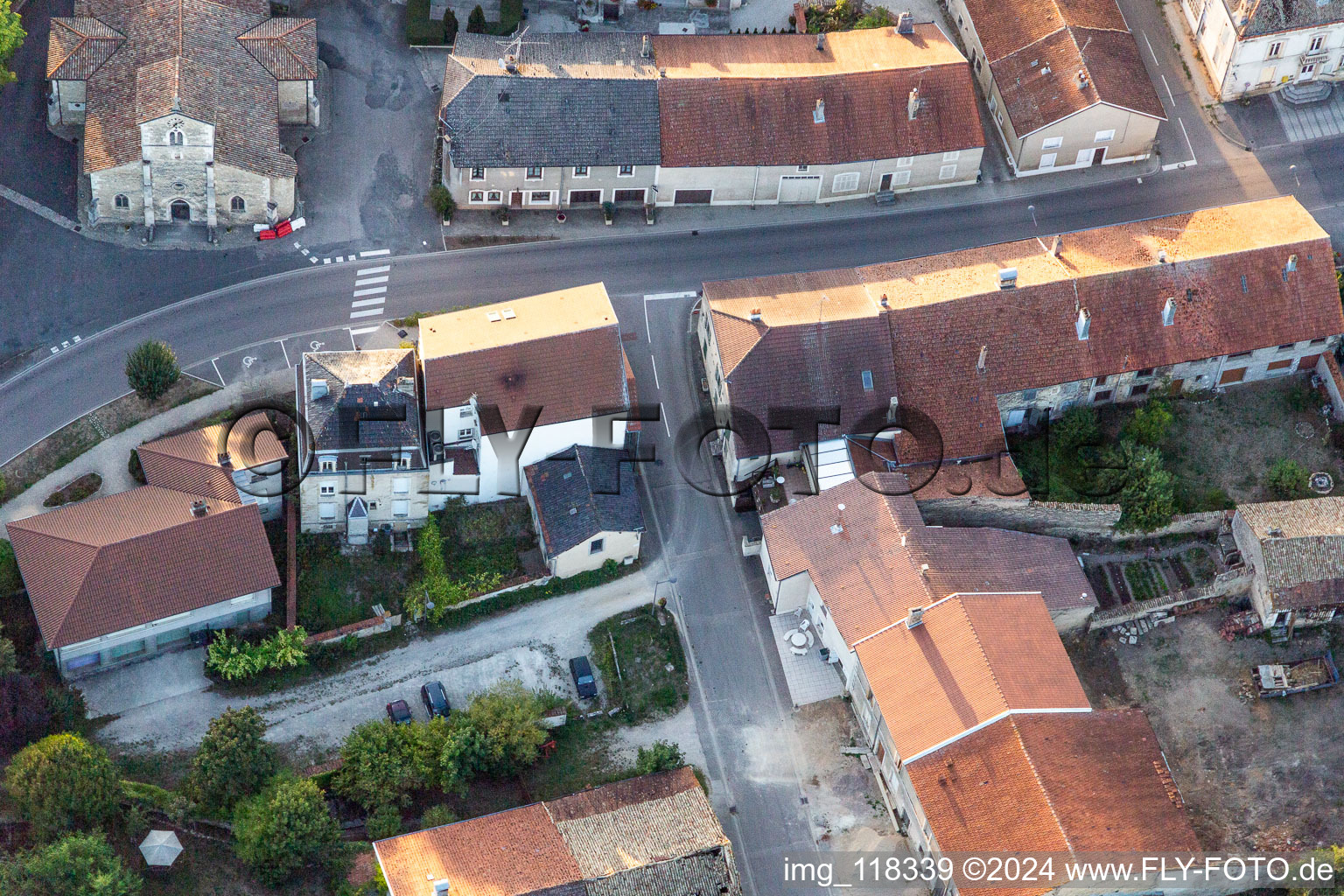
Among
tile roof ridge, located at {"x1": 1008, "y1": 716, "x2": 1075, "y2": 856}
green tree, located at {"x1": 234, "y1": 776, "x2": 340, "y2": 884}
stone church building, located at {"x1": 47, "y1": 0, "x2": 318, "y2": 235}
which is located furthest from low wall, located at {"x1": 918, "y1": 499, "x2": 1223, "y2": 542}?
stone church building, located at {"x1": 47, "y1": 0, "x2": 318, "y2": 235}

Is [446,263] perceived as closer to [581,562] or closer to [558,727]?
[581,562]

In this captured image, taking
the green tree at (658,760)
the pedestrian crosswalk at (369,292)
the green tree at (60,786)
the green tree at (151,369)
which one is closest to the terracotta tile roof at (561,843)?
the green tree at (658,760)

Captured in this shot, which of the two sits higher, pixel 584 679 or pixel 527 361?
pixel 527 361

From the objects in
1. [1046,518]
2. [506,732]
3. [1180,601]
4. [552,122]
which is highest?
[552,122]

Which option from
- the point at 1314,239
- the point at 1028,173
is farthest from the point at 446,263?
the point at 1314,239

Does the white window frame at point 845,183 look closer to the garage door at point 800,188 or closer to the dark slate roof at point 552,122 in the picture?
the garage door at point 800,188


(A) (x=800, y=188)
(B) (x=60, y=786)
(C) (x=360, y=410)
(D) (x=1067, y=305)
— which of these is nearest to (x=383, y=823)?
(B) (x=60, y=786)

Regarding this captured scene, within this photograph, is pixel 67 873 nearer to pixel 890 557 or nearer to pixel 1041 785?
pixel 890 557
